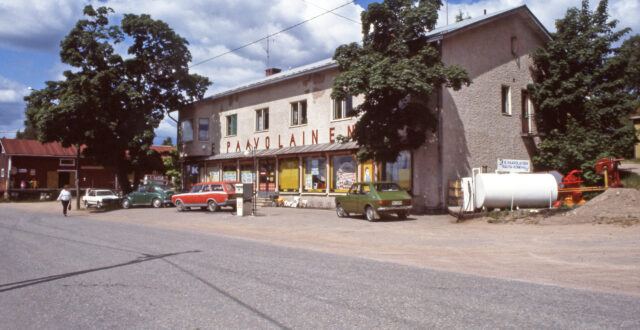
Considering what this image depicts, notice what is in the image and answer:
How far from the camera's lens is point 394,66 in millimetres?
17156

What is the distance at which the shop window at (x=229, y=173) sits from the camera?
3070cm

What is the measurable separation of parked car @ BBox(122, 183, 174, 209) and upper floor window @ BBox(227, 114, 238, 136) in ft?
18.6

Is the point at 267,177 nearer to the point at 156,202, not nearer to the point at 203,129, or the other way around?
the point at 156,202

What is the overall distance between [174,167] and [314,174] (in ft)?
55.6

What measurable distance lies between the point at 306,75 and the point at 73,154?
3622cm

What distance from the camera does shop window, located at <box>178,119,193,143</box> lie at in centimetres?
3409

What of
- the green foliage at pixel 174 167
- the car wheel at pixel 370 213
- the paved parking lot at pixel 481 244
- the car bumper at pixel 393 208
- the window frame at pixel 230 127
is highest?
the window frame at pixel 230 127

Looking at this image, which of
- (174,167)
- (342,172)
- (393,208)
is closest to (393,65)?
(393,208)

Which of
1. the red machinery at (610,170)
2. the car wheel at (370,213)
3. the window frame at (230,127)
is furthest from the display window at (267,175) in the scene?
the red machinery at (610,170)

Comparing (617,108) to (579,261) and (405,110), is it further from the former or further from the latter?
(579,261)

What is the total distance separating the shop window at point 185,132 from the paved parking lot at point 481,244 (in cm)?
1719

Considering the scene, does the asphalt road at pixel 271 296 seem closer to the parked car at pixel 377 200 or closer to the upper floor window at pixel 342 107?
the parked car at pixel 377 200

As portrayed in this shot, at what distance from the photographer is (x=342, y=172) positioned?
23.4 m

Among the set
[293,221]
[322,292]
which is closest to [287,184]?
[293,221]
